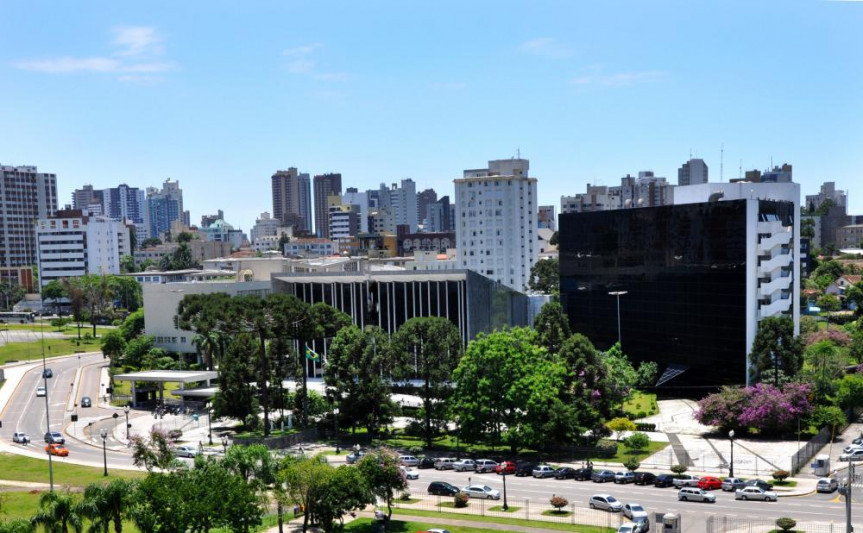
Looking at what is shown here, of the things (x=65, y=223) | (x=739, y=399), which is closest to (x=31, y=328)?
(x=65, y=223)

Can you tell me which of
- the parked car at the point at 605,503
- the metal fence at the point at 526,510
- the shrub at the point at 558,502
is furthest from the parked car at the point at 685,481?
the shrub at the point at 558,502

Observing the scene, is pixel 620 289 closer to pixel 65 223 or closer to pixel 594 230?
pixel 594 230

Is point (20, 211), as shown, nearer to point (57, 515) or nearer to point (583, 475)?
point (583, 475)

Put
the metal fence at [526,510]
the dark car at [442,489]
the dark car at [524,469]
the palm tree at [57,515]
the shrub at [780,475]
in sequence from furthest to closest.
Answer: the dark car at [524,469] → the shrub at [780,475] → the dark car at [442,489] → the metal fence at [526,510] → the palm tree at [57,515]

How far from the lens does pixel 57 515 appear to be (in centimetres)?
3078

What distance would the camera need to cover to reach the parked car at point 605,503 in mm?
38344

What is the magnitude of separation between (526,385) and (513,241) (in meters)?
79.9

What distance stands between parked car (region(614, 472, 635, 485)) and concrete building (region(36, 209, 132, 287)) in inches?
5061

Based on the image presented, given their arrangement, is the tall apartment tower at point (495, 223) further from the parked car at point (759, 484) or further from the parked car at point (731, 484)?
the parked car at point (759, 484)

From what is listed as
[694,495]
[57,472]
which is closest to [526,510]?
[694,495]

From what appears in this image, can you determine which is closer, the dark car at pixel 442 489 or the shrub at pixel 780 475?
the dark car at pixel 442 489

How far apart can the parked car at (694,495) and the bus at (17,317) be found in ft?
371

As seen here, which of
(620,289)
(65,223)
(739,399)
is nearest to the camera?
(739,399)

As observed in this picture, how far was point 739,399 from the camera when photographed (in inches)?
2135
